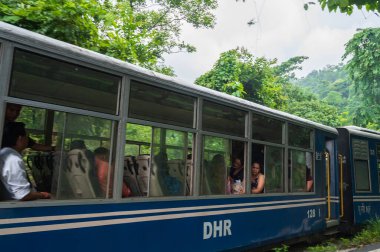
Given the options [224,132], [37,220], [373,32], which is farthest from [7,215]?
[373,32]

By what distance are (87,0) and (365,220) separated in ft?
25.2

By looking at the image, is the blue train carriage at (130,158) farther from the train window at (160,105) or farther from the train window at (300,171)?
the train window at (300,171)

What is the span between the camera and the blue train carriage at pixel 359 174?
9172 millimetres

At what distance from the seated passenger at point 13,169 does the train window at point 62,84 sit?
1.04 feet

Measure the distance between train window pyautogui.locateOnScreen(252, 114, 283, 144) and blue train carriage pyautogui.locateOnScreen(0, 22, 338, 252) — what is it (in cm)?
3

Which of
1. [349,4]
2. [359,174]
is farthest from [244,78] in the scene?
[349,4]

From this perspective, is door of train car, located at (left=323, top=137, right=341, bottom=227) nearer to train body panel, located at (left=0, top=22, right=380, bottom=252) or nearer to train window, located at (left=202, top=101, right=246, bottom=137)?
train body panel, located at (left=0, top=22, right=380, bottom=252)

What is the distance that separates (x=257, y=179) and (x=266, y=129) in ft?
2.61

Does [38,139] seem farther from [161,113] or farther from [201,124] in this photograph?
→ [201,124]

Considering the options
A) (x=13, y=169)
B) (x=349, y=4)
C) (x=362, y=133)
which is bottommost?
(x=13, y=169)

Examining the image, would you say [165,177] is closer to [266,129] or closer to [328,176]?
[266,129]

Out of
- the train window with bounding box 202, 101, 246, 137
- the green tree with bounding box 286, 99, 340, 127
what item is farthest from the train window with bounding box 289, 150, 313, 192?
the green tree with bounding box 286, 99, 340, 127

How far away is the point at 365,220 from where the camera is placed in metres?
9.43

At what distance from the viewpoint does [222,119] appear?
544cm
